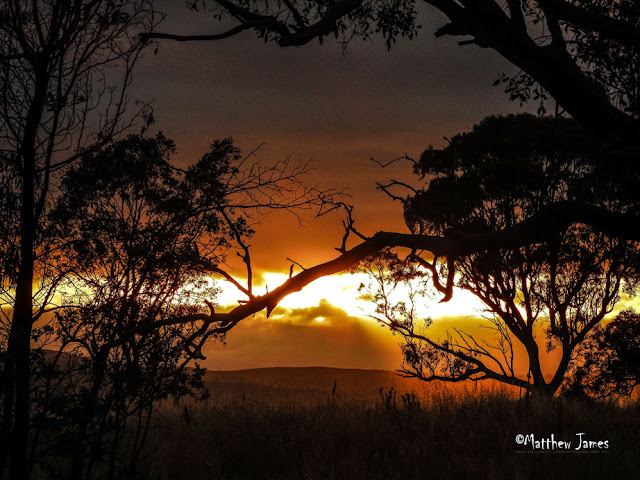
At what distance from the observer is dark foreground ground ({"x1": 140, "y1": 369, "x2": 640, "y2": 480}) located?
9461 millimetres

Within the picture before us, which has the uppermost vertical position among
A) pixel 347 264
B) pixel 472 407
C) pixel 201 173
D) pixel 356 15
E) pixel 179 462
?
pixel 356 15

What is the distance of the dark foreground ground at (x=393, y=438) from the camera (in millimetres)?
9461

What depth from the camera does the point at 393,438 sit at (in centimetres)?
1173

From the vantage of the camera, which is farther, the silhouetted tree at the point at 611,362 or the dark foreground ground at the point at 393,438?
the silhouetted tree at the point at 611,362

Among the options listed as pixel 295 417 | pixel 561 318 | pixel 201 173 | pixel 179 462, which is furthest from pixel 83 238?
pixel 561 318

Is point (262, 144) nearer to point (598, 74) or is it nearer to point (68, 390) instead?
point (68, 390)

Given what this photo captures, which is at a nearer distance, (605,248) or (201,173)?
(201,173)

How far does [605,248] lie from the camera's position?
1758cm

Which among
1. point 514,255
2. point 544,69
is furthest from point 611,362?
point 544,69

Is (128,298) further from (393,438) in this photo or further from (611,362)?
(611,362)

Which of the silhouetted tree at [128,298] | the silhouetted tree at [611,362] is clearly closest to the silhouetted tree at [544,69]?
the silhouetted tree at [128,298]

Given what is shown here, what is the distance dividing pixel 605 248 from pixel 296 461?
1191 cm

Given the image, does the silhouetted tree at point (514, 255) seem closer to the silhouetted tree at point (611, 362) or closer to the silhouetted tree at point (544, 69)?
the silhouetted tree at point (611, 362)

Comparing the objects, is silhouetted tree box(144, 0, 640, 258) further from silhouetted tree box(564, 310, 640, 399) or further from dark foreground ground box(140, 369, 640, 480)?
silhouetted tree box(564, 310, 640, 399)
